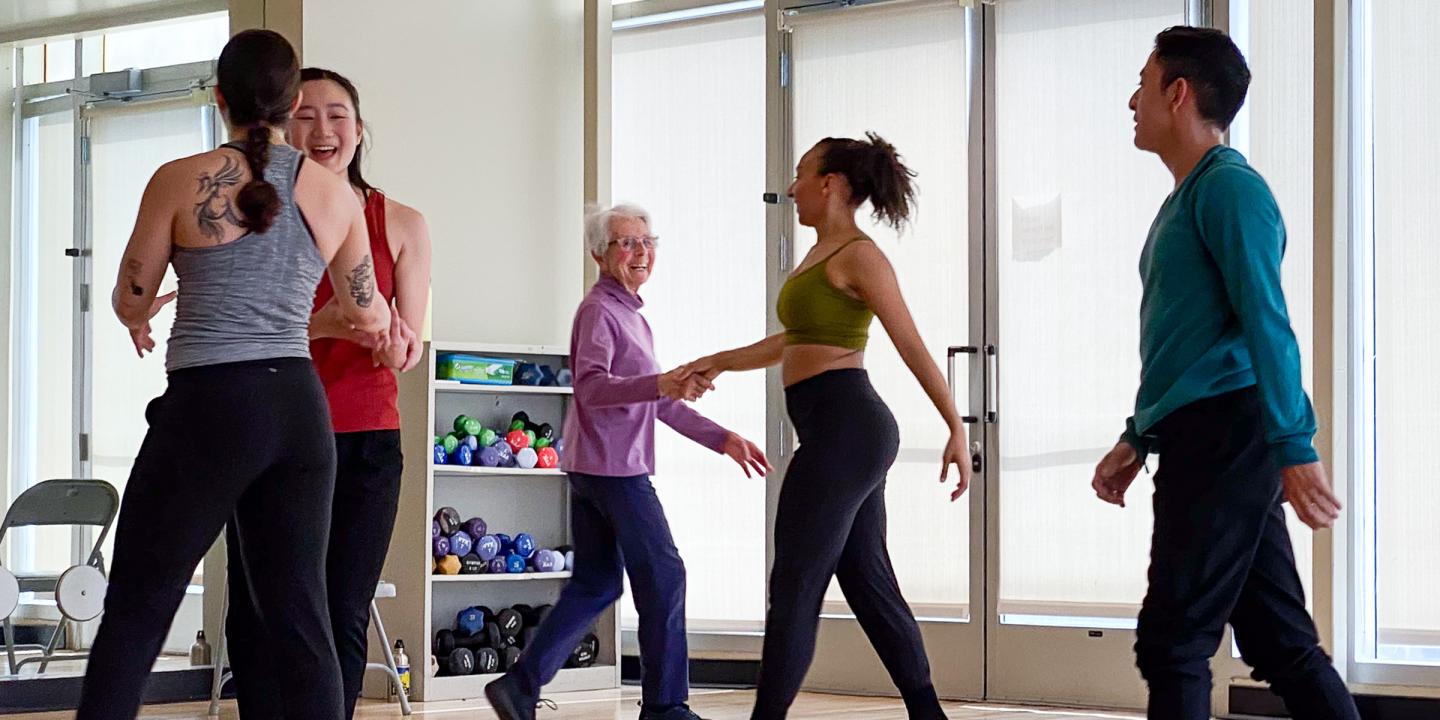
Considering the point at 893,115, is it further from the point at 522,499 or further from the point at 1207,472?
the point at 1207,472

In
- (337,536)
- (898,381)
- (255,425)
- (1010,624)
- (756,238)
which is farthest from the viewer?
(756,238)

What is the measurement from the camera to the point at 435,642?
6027 millimetres

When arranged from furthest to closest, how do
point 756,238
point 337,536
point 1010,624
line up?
point 756,238, point 1010,624, point 337,536

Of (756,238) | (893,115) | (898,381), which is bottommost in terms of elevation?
(898,381)

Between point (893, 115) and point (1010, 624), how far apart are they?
1907 millimetres

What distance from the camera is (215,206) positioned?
7.98ft

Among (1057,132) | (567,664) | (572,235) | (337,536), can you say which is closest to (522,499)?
(567,664)

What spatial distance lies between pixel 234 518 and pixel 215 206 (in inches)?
18.2

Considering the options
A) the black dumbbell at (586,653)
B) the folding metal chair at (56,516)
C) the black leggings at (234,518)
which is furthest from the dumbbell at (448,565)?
the black leggings at (234,518)

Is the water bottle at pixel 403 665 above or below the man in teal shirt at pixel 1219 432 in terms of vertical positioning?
below

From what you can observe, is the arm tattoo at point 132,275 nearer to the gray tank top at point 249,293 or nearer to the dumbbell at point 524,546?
the gray tank top at point 249,293

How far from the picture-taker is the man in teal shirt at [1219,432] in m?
2.42

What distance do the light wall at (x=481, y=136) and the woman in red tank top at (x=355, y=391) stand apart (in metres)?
3.03

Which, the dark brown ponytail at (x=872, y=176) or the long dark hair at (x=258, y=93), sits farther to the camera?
the dark brown ponytail at (x=872, y=176)
